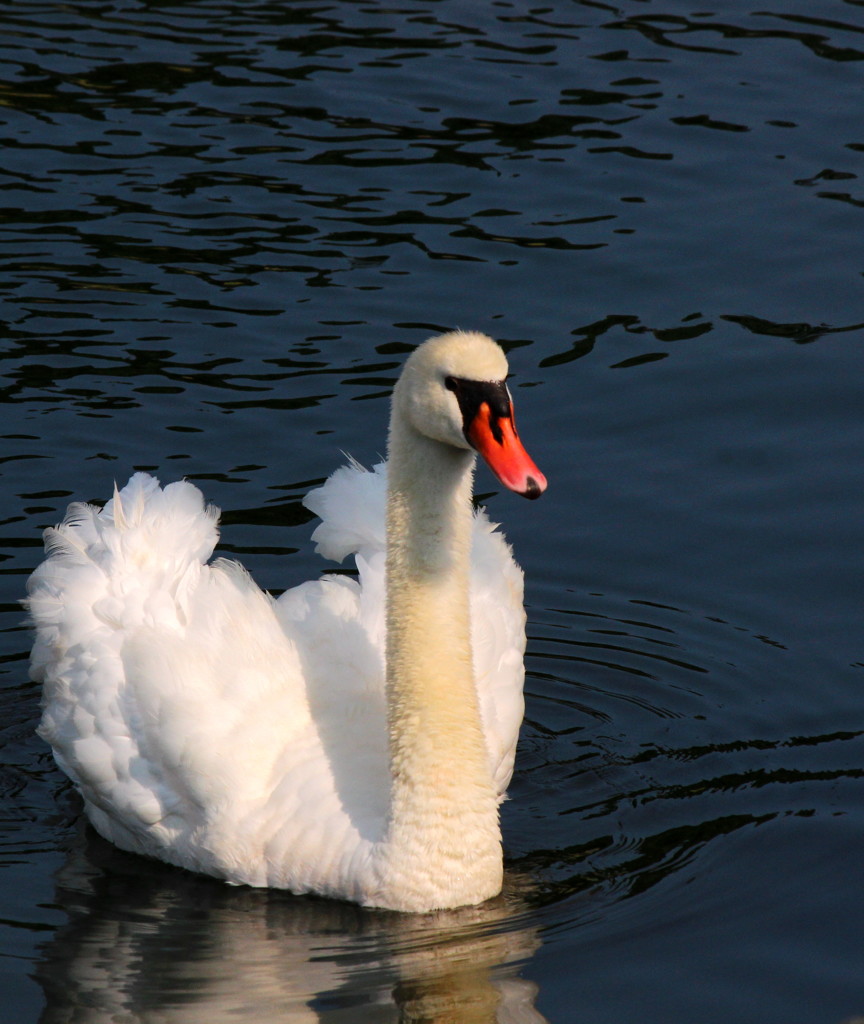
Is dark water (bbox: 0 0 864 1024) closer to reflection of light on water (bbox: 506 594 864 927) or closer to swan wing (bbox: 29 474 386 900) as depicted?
reflection of light on water (bbox: 506 594 864 927)

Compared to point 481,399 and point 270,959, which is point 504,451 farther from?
point 270,959

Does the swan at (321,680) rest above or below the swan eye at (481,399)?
below

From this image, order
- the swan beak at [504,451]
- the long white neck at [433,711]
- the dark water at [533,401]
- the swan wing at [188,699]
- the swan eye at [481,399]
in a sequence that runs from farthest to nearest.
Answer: the swan wing at [188,699], the long white neck at [433,711], the dark water at [533,401], the swan eye at [481,399], the swan beak at [504,451]

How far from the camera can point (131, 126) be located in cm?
1586

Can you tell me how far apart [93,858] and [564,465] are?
4181 millimetres

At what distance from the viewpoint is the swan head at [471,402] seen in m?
6.80

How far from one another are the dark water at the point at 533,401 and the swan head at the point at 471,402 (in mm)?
1883

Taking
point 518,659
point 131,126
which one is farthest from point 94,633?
point 131,126

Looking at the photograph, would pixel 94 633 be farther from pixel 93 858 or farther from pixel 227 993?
pixel 227 993

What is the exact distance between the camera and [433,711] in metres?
7.61

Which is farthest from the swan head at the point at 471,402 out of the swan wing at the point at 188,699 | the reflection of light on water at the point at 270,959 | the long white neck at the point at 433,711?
the reflection of light on water at the point at 270,959

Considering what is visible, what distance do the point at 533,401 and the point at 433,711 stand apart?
473 centimetres

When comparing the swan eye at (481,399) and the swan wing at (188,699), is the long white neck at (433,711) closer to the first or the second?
the swan wing at (188,699)

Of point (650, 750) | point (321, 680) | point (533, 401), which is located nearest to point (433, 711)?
point (321, 680)
